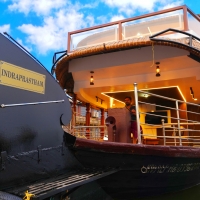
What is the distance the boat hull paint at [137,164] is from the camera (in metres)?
2.41

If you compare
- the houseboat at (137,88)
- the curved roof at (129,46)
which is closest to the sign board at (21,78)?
the houseboat at (137,88)

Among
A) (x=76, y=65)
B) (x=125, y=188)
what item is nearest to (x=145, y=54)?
(x=76, y=65)

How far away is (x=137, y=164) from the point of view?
2.69 m

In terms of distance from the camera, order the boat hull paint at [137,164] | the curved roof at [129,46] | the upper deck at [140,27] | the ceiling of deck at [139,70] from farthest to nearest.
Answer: the ceiling of deck at [139,70]
the upper deck at [140,27]
the curved roof at [129,46]
the boat hull paint at [137,164]

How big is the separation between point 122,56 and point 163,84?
5.34 ft

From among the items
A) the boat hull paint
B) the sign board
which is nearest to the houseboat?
the boat hull paint

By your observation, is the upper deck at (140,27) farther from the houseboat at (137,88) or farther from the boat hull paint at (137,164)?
the boat hull paint at (137,164)

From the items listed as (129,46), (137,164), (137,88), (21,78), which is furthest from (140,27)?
(21,78)

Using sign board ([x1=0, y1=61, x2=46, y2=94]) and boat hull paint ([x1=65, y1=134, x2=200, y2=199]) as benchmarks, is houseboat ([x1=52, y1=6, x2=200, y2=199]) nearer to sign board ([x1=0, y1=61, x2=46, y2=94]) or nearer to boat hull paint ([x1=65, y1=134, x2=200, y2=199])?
boat hull paint ([x1=65, y1=134, x2=200, y2=199])

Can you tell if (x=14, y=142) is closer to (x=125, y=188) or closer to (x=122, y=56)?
(x=125, y=188)

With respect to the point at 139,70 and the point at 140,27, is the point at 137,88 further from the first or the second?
the point at 140,27

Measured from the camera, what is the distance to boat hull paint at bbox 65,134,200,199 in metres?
2.41

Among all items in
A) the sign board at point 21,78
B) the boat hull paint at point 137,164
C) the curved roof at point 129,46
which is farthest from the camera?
the curved roof at point 129,46

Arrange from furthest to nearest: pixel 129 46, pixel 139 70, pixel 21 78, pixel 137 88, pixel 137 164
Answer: pixel 139 70
pixel 137 88
pixel 129 46
pixel 137 164
pixel 21 78
